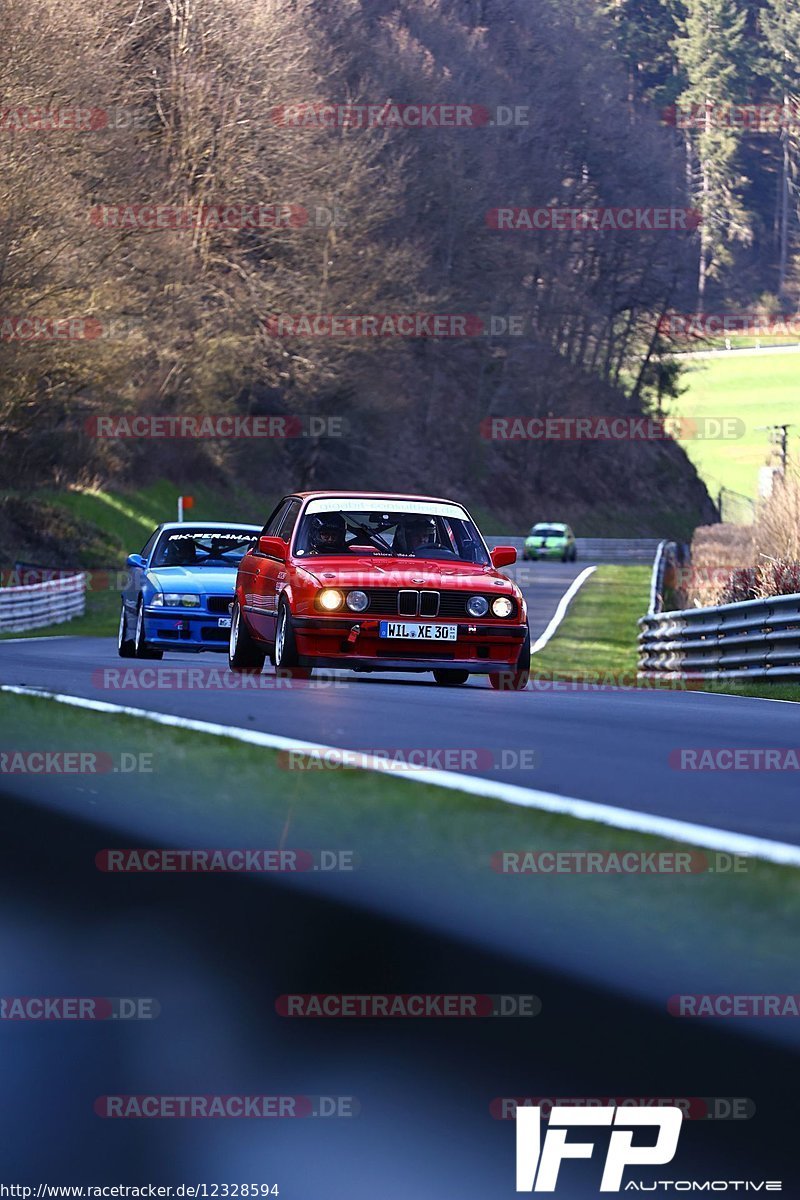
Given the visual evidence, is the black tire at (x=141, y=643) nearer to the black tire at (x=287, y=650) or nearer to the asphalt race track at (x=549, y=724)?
the asphalt race track at (x=549, y=724)

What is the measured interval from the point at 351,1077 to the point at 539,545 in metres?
71.5

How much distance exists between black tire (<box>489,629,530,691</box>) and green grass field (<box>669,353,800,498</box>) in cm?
9759

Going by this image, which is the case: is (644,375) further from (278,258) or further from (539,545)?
(278,258)

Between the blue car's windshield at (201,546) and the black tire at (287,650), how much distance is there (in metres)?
4.95

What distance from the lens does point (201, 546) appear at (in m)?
20.5

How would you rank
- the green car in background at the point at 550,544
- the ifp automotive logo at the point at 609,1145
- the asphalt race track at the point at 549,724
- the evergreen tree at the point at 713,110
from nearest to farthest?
the ifp automotive logo at the point at 609,1145
the asphalt race track at the point at 549,724
the green car in background at the point at 550,544
the evergreen tree at the point at 713,110

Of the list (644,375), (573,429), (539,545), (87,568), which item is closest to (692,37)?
(644,375)

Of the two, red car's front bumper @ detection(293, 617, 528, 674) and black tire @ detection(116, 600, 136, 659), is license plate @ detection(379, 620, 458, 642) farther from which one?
black tire @ detection(116, 600, 136, 659)

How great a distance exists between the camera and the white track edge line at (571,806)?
4.53 m

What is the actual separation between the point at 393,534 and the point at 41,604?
2464cm

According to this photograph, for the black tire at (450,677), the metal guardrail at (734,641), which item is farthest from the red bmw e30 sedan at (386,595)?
the metal guardrail at (734,641)

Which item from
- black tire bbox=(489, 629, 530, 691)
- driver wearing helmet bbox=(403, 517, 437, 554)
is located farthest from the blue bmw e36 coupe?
black tire bbox=(489, 629, 530, 691)

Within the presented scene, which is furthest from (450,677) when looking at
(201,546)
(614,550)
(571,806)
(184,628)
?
(614,550)

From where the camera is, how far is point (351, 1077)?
3521 mm
